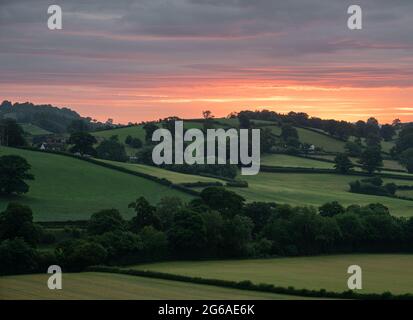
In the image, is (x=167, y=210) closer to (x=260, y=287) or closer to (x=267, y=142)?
(x=260, y=287)

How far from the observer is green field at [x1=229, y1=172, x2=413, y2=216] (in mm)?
137375

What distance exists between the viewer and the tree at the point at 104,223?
9219 centimetres

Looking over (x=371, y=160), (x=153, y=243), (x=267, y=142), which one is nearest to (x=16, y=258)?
(x=153, y=243)

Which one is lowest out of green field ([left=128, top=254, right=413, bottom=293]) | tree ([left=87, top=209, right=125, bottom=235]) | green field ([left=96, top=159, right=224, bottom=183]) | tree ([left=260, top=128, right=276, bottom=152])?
green field ([left=128, top=254, right=413, bottom=293])

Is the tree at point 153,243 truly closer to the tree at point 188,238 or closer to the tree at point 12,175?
the tree at point 188,238

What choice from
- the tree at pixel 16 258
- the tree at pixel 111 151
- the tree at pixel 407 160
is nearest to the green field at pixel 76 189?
the tree at pixel 111 151

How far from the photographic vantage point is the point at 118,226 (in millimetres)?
93188

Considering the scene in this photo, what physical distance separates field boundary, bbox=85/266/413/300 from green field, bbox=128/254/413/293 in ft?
6.68

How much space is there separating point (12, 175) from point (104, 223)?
2713 centimetres

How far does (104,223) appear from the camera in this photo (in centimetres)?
9269

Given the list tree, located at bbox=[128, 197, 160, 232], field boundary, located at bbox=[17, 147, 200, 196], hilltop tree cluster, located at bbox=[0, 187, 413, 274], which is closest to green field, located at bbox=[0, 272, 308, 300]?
hilltop tree cluster, located at bbox=[0, 187, 413, 274]

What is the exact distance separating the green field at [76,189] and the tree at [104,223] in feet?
33.9

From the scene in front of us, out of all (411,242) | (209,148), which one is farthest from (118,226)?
(209,148)

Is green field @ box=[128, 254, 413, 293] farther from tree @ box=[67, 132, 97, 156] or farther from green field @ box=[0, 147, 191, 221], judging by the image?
tree @ box=[67, 132, 97, 156]
